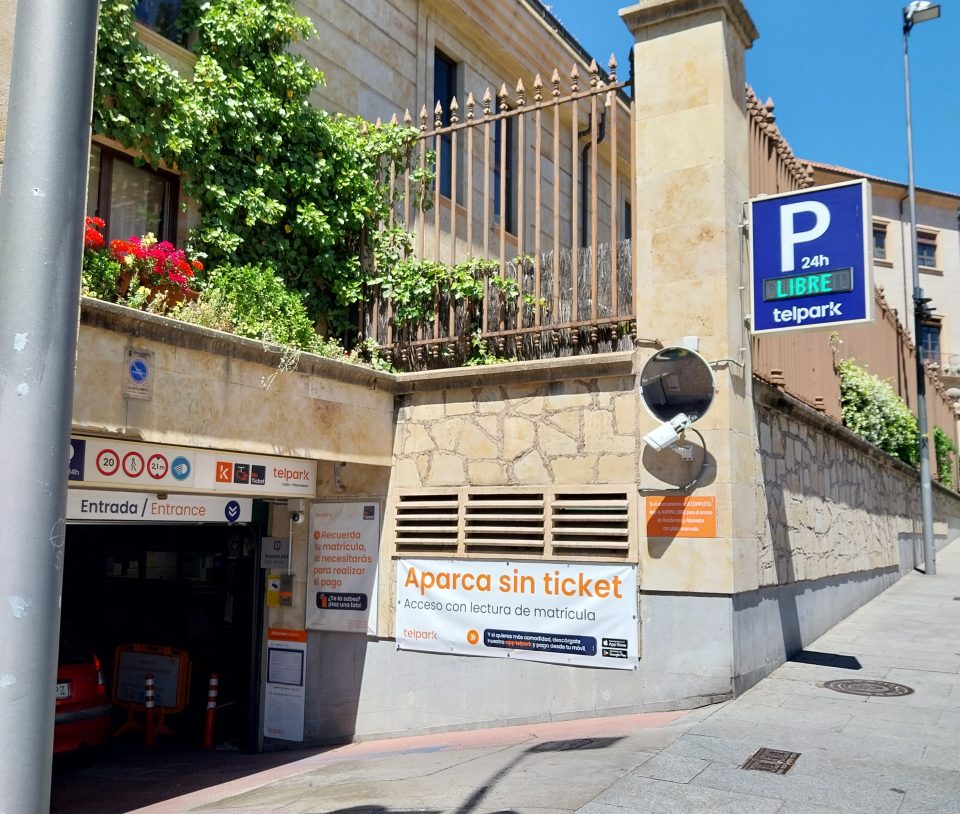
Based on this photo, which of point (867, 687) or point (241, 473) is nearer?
point (867, 687)

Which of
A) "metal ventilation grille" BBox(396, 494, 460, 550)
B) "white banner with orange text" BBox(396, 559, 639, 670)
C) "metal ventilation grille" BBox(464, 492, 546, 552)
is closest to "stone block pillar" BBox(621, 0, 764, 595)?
"white banner with orange text" BBox(396, 559, 639, 670)

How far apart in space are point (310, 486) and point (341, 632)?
1.58 meters

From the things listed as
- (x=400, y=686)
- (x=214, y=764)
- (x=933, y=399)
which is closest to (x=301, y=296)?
(x=400, y=686)

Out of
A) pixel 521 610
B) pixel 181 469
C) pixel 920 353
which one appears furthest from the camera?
pixel 920 353

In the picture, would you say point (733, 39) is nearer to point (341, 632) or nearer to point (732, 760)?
point (732, 760)

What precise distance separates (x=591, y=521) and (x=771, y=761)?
2957mm

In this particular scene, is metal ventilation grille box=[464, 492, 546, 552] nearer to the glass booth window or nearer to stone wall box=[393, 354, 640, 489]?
stone wall box=[393, 354, 640, 489]

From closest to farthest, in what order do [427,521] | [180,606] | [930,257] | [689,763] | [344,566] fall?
[689,763]
[427,521]
[344,566]
[180,606]
[930,257]

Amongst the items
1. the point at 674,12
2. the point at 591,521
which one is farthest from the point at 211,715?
the point at 674,12

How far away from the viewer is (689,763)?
584 cm

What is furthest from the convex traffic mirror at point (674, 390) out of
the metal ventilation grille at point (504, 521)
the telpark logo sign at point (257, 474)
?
the telpark logo sign at point (257, 474)

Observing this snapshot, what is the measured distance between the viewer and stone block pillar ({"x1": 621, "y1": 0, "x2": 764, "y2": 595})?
7.80 metres

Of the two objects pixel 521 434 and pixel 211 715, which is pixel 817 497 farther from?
pixel 211 715

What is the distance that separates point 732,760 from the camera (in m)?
5.92
